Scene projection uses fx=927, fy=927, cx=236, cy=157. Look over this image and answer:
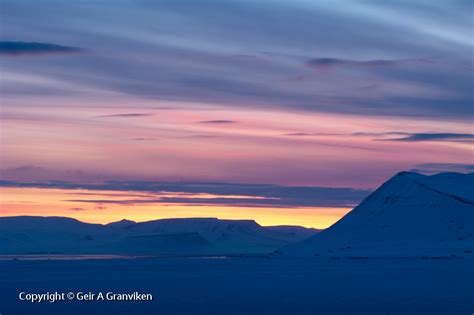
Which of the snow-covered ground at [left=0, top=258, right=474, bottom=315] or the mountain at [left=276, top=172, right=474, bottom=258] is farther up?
the mountain at [left=276, top=172, right=474, bottom=258]

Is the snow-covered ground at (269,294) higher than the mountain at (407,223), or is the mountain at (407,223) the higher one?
the mountain at (407,223)

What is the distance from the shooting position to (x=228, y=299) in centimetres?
4700

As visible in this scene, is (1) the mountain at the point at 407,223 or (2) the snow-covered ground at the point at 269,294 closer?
(2) the snow-covered ground at the point at 269,294

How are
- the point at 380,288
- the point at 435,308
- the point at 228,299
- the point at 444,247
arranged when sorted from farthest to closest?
the point at 444,247 < the point at 380,288 < the point at 228,299 < the point at 435,308

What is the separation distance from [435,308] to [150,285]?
22999 mm

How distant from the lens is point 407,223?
15750 cm

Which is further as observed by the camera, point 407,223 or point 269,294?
point 407,223

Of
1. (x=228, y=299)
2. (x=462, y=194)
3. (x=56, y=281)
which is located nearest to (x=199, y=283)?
(x=56, y=281)

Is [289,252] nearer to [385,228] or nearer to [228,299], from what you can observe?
[385,228]

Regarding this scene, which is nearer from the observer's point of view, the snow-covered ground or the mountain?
the snow-covered ground

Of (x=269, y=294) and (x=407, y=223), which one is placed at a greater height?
(x=407, y=223)

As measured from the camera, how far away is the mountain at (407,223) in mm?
144000

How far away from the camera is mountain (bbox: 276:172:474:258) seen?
14400 cm

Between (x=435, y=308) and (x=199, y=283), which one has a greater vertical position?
(x=199, y=283)
